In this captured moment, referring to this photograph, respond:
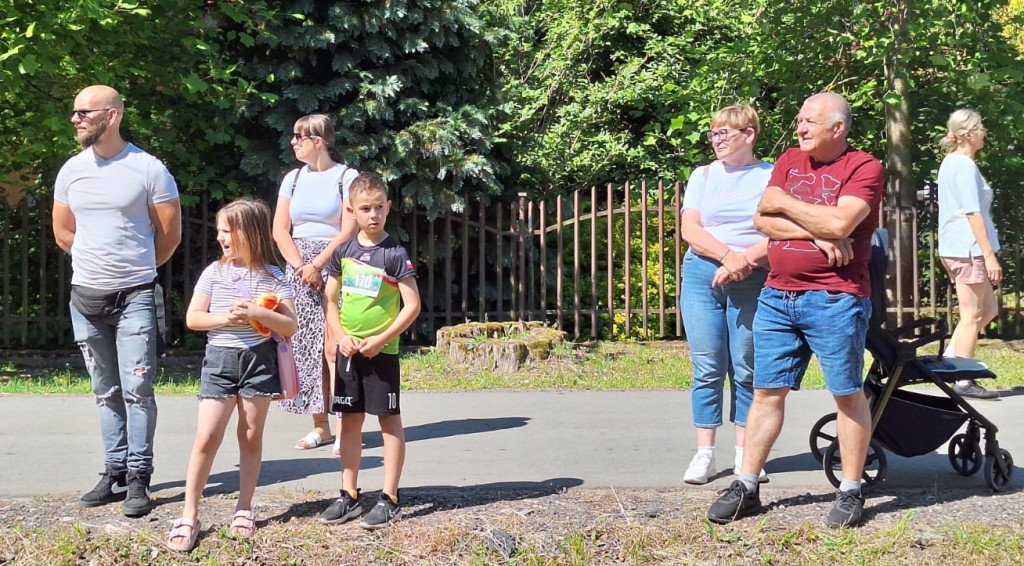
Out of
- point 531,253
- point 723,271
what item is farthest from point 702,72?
point 723,271

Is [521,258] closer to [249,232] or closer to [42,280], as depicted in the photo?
[42,280]

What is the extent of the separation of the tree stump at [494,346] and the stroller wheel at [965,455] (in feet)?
14.2

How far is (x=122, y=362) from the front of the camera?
16.1ft

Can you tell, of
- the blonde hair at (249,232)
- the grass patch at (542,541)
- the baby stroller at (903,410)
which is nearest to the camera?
the grass patch at (542,541)

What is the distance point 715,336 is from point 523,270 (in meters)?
6.44

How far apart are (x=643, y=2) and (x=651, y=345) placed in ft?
22.7

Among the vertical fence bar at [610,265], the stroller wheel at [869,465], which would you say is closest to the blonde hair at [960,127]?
the stroller wheel at [869,465]

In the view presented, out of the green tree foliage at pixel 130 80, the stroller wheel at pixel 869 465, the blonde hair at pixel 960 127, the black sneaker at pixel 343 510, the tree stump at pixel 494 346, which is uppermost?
the green tree foliage at pixel 130 80

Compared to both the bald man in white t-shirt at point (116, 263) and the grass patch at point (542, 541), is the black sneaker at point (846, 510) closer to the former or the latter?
the grass patch at point (542, 541)

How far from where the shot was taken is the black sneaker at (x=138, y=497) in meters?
4.70

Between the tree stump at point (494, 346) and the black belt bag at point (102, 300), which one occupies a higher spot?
the black belt bag at point (102, 300)

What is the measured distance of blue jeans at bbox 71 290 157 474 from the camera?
192 inches

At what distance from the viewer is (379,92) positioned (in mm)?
11039

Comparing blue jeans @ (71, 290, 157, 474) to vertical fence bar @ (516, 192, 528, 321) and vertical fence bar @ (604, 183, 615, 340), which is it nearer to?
vertical fence bar @ (516, 192, 528, 321)
